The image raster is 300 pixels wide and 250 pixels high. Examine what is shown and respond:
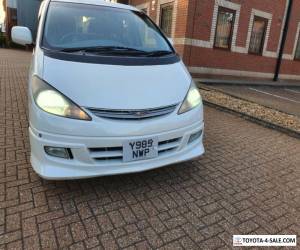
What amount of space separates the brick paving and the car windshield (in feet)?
4.74

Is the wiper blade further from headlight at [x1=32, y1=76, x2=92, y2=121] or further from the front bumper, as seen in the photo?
the front bumper

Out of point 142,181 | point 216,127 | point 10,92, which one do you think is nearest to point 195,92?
point 142,181

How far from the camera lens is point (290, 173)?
3543 mm

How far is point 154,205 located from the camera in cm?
263

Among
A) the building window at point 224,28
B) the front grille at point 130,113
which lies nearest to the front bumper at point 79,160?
the front grille at point 130,113

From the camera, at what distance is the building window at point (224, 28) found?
11453 millimetres

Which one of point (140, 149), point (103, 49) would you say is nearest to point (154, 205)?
point (140, 149)

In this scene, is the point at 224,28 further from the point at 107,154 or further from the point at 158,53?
the point at 107,154

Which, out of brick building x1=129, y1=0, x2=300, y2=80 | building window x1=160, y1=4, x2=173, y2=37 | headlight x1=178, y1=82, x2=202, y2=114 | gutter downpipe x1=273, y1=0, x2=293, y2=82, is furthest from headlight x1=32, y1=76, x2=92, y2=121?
gutter downpipe x1=273, y1=0, x2=293, y2=82

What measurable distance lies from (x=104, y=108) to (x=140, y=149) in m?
0.49

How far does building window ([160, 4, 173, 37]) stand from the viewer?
11.5 metres

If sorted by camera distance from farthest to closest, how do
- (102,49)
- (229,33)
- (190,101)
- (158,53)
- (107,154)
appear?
(229,33) → (158,53) → (102,49) → (190,101) → (107,154)

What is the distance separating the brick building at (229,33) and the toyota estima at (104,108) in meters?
7.96

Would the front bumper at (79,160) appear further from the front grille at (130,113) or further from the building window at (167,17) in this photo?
the building window at (167,17)
